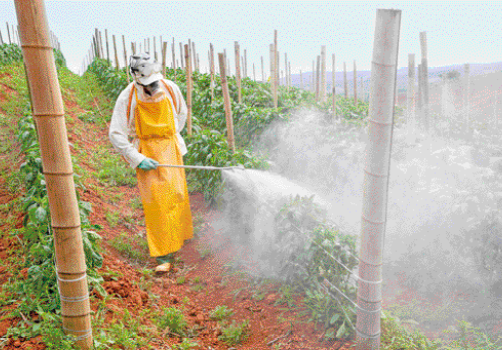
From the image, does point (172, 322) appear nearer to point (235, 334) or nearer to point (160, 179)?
point (235, 334)

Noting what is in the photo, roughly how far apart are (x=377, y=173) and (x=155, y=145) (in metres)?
2.04

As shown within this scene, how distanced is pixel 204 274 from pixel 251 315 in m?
0.83

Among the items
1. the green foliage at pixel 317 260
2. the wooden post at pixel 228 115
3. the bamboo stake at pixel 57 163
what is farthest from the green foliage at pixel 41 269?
the wooden post at pixel 228 115

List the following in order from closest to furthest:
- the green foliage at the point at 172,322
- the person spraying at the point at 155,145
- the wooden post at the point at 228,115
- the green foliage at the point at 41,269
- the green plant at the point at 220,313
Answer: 1. the green foliage at the point at 41,269
2. the green foliage at the point at 172,322
3. the green plant at the point at 220,313
4. the person spraying at the point at 155,145
5. the wooden post at the point at 228,115

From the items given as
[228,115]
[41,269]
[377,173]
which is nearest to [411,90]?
[228,115]

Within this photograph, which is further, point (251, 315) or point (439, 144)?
point (439, 144)

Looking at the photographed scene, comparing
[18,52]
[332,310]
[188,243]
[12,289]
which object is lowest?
[188,243]

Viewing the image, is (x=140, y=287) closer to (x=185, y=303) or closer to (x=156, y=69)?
(x=185, y=303)

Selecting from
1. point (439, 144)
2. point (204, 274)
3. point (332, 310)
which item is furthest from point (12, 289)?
point (439, 144)

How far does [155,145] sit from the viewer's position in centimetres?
343

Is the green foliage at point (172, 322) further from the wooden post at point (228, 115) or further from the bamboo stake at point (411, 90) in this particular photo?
the bamboo stake at point (411, 90)

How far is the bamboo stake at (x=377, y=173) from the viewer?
192 cm

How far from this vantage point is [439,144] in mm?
5199

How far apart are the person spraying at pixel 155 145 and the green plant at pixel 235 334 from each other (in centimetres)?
109
